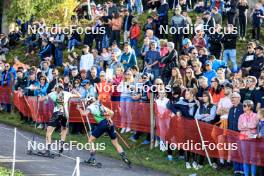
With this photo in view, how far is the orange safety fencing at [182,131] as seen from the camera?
15.9 metres

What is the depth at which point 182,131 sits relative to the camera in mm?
18422

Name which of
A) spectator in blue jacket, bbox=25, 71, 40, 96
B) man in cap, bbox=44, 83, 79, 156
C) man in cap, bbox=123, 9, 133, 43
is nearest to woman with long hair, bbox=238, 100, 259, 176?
man in cap, bbox=44, 83, 79, 156

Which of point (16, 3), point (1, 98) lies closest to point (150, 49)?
point (1, 98)

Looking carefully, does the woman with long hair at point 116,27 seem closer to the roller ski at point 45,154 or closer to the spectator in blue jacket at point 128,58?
the spectator in blue jacket at point 128,58

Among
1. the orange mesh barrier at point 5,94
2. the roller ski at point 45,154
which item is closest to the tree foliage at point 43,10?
the orange mesh barrier at point 5,94

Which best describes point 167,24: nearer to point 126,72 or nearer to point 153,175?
point 126,72

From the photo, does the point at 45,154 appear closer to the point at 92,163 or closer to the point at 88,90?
the point at 92,163

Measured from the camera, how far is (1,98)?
2919 centimetres

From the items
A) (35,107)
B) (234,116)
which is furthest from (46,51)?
(234,116)

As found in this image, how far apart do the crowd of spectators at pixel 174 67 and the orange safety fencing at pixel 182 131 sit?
7.4 inches

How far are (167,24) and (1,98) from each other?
7.56 metres

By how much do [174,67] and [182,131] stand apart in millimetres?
3016


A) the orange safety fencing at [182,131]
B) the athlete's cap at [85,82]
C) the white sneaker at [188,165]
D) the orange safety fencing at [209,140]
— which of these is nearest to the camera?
the orange safety fencing at [209,140]

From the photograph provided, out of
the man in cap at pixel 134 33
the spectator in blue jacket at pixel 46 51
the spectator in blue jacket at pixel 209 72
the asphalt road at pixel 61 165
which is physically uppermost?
the man in cap at pixel 134 33
